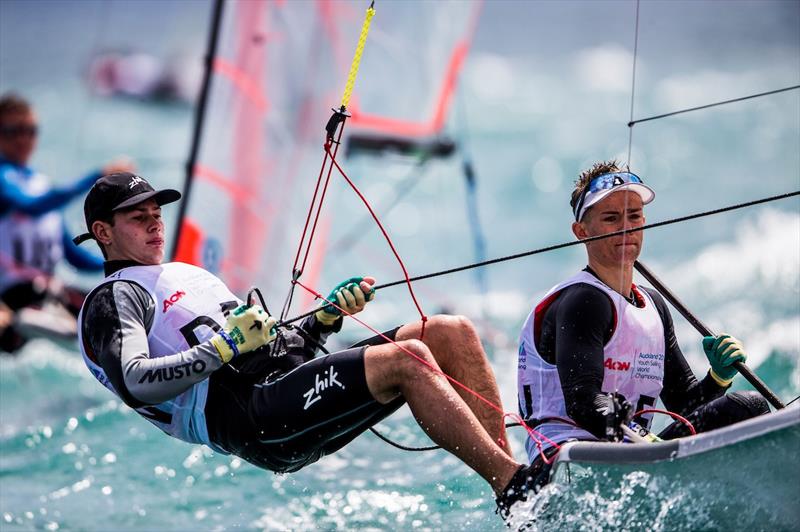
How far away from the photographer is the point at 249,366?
3303 millimetres

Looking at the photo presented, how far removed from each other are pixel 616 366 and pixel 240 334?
1077 mm

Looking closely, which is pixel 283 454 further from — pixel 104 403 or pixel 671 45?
pixel 671 45

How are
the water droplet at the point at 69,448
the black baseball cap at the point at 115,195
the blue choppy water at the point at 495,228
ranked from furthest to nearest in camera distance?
the water droplet at the point at 69,448
the blue choppy water at the point at 495,228
the black baseball cap at the point at 115,195

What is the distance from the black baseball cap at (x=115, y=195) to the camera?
333 centimetres

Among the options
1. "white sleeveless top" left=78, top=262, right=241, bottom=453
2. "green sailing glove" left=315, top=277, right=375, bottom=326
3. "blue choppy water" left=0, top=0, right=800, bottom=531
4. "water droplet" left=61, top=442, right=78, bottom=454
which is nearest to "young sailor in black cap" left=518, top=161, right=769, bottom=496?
"blue choppy water" left=0, top=0, right=800, bottom=531

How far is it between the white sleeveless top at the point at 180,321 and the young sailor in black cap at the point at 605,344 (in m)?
0.94

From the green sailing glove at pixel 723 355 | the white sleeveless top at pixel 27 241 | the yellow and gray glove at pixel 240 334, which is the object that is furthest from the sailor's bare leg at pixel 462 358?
the white sleeveless top at pixel 27 241

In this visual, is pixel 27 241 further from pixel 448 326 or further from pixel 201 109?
pixel 448 326

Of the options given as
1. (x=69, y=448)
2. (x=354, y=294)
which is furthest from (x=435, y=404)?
(x=69, y=448)

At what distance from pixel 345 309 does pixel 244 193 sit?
11.1 feet

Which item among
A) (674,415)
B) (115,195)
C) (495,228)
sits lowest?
(674,415)

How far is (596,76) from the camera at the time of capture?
58.0ft

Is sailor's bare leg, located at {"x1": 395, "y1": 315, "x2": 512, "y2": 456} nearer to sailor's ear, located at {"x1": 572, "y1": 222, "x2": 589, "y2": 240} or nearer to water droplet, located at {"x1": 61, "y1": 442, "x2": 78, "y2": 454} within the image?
sailor's ear, located at {"x1": 572, "y1": 222, "x2": 589, "y2": 240}

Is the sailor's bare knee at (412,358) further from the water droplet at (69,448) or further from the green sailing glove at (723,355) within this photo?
the water droplet at (69,448)
